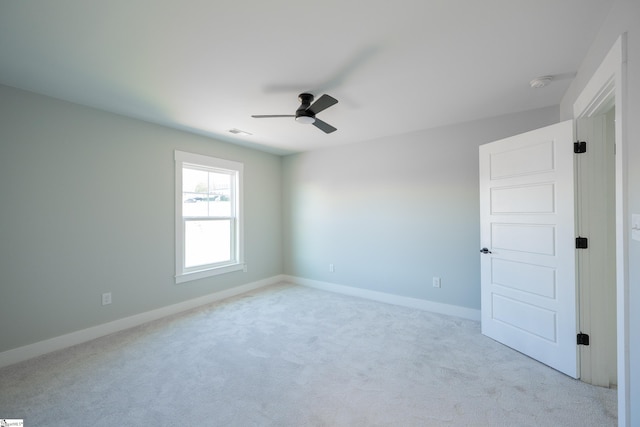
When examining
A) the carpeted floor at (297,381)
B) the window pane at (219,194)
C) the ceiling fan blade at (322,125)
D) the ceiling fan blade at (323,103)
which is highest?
the ceiling fan blade at (323,103)

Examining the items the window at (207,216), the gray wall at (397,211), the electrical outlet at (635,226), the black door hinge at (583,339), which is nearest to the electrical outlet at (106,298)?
the window at (207,216)

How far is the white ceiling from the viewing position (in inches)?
61.6

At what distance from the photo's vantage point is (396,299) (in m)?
3.96

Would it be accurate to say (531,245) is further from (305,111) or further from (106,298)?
(106,298)

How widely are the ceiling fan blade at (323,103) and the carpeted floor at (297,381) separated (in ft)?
7.48

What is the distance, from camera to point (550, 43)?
1.86 meters

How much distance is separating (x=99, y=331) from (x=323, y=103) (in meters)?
3.42

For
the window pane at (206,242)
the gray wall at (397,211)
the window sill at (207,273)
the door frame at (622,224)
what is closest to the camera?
the door frame at (622,224)

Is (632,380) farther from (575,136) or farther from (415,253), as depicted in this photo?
(415,253)

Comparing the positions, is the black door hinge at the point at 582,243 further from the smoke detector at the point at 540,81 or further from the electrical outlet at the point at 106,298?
the electrical outlet at the point at 106,298

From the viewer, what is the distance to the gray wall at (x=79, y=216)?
2471 millimetres

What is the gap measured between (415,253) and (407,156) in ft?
4.62

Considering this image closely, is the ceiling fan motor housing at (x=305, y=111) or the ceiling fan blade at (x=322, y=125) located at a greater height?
the ceiling fan motor housing at (x=305, y=111)

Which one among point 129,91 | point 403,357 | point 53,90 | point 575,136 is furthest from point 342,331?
point 53,90
